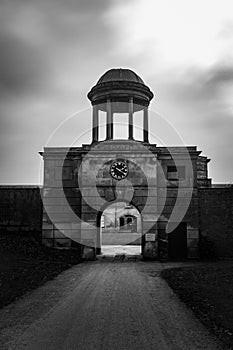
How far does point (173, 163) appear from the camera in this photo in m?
21.5

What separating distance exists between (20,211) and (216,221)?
1111 centimetres

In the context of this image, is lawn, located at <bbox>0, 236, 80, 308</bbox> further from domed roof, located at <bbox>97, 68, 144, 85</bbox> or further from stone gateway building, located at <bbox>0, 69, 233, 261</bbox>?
domed roof, located at <bbox>97, 68, 144, 85</bbox>

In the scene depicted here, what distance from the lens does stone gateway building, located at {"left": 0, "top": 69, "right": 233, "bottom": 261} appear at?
67.7 ft

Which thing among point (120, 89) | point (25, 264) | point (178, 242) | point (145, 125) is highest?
point (120, 89)

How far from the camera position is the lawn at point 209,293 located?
757 centimetres

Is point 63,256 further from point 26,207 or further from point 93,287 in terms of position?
A: point 93,287

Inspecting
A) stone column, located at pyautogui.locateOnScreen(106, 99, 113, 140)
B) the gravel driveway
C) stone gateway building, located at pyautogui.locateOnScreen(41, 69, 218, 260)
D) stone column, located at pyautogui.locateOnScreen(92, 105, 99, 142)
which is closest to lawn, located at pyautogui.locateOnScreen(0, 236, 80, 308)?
the gravel driveway

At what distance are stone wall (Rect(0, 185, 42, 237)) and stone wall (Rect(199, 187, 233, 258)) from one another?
30.1ft

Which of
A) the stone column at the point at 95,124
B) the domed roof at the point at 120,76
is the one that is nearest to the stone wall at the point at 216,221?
the stone column at the point at 95,124

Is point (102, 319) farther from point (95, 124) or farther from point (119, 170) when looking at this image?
point (95, 124)

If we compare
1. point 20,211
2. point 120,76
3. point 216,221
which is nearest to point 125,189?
point 216,221

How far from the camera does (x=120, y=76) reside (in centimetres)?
2208

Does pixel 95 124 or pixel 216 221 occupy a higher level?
pixel 95 124

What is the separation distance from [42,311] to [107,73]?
53.8 ft
